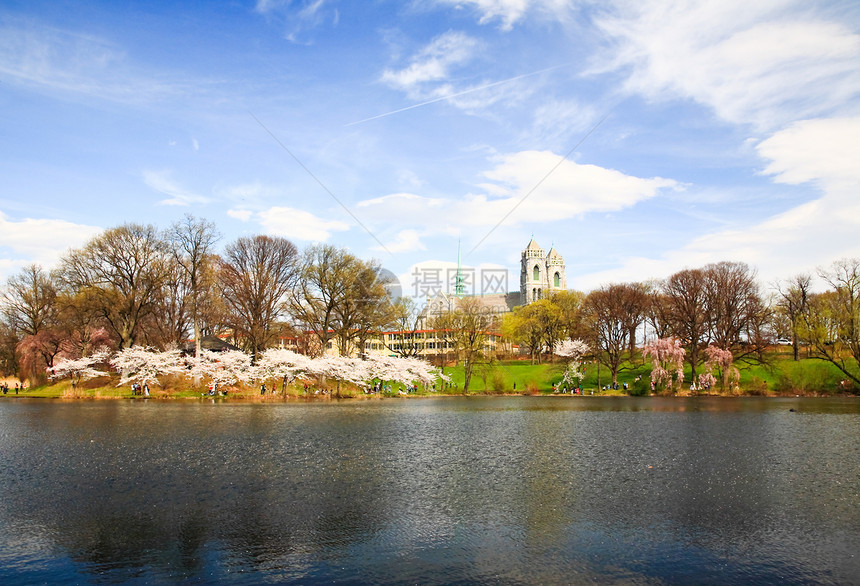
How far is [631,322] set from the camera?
223ft

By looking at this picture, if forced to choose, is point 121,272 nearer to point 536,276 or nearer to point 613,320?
point 613,320

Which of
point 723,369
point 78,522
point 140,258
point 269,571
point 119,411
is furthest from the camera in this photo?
point 723,369

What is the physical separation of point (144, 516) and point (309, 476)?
5145 millimetres

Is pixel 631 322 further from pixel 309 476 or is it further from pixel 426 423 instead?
→ pixel 309 476

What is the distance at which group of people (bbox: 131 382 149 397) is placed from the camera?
A: 53188 mm

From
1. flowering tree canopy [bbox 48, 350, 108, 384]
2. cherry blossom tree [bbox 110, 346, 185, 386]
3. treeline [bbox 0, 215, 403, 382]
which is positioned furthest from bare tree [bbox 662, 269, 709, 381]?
flowering tree canopy [bbox 48, 350, 108, 384]

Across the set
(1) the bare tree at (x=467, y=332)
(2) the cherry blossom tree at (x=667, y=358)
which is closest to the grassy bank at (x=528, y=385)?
(2) the cherry blossom tree at (x=667, y=358)

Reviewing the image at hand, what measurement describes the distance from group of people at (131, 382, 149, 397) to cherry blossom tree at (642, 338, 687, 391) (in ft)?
167

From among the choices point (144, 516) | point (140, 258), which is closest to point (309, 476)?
point (144, 516)

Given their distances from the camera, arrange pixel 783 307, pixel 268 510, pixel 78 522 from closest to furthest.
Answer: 1. pixel 78 522
2. pixel 268 510
3. pixel 783 307

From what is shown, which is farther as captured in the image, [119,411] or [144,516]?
[119,411]

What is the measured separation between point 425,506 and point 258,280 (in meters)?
47.1

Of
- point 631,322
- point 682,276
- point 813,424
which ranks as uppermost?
point 682,276

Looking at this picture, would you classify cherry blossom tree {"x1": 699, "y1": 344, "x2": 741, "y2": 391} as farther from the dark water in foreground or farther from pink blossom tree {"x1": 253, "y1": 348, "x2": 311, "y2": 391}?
pink blossom tree {"x1": 253, "y1": 348, "x2": 311, "y2": 391}
